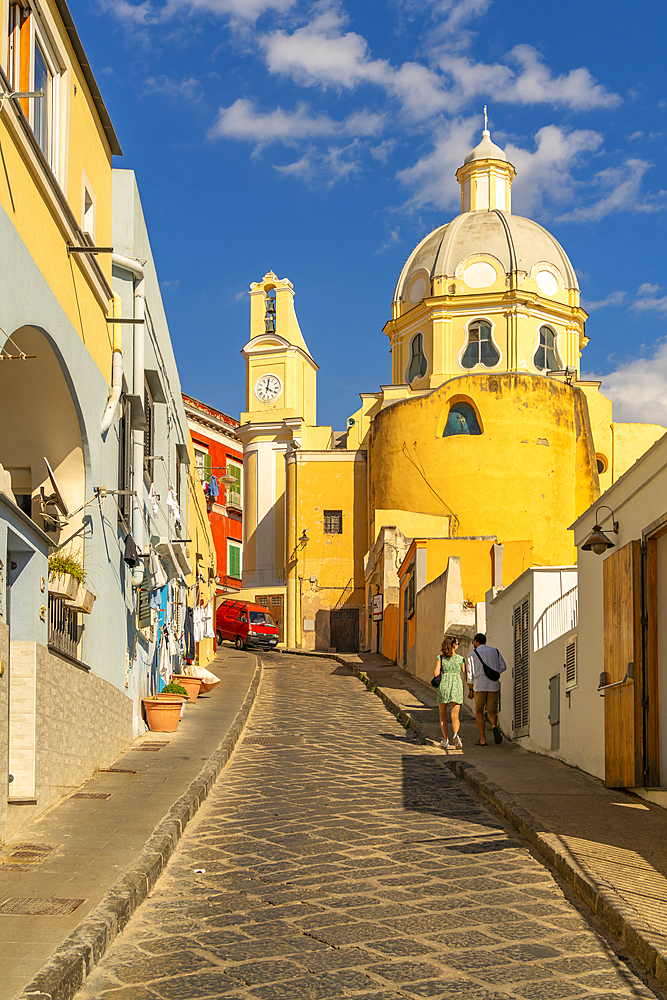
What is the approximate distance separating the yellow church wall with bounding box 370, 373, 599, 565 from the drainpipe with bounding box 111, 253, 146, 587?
2500cm

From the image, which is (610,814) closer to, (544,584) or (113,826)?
(113,826)

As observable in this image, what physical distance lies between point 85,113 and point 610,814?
26.3ft

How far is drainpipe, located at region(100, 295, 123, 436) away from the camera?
420 inches

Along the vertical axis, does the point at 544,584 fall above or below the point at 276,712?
above

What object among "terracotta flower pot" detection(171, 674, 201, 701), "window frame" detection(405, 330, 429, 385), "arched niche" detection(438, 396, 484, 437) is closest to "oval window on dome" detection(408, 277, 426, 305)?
"window frame" detection(405, 330, 429, 385)

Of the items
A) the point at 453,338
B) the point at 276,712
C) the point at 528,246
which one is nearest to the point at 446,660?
the point at 276,712

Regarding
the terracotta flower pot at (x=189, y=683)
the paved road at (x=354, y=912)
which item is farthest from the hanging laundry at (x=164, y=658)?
the paved road at (x=354, y=912)

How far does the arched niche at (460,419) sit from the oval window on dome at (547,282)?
798 centimetres

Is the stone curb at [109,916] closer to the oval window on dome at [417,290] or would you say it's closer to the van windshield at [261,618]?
the van windshield at [261,618]

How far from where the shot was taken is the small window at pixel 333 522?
43375mm

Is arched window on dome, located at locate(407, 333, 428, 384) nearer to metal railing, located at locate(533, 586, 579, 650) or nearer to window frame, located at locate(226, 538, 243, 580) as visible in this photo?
window frame, located at locate(226, 538, 243, 580)

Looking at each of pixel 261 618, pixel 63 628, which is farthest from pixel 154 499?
pixel 261 618

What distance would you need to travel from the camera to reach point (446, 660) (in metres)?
13.9

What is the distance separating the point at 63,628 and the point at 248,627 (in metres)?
28.9
